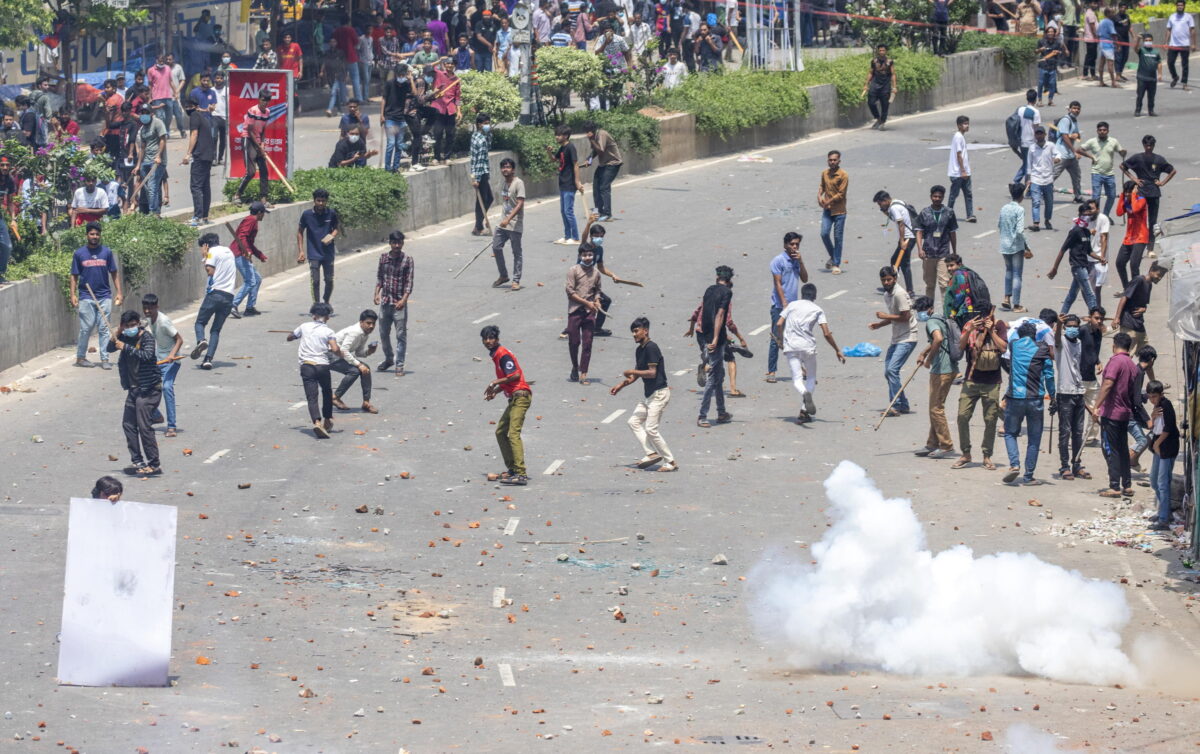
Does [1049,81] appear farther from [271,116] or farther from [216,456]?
[216,456]

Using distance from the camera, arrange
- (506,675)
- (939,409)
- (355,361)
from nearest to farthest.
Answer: (506,675), (939,409), (355,361)

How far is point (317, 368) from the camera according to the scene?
58.1 ft

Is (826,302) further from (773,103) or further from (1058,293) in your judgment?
(773,103)

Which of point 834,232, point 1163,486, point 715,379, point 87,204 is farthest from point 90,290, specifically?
point 1163,486

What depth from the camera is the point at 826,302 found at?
918 inches

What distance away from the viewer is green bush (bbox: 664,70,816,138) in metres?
32.5

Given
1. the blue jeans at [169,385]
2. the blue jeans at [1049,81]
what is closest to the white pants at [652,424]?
the blue jeans at [169,385]

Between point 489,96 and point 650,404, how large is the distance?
1319 centimetres

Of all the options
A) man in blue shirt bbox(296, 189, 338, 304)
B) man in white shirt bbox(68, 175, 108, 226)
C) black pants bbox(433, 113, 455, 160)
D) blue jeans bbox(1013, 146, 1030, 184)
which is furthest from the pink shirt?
blue jeans bbox(1013, 146, 1030, 184)

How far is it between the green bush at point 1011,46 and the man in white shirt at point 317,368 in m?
24.2

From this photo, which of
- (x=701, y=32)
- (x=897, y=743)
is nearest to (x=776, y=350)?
(x=897, y=743)

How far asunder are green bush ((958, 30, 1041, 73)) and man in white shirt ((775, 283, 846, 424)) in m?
21.5

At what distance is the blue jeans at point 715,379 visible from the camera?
726 inches

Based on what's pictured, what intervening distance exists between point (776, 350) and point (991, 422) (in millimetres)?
3831
